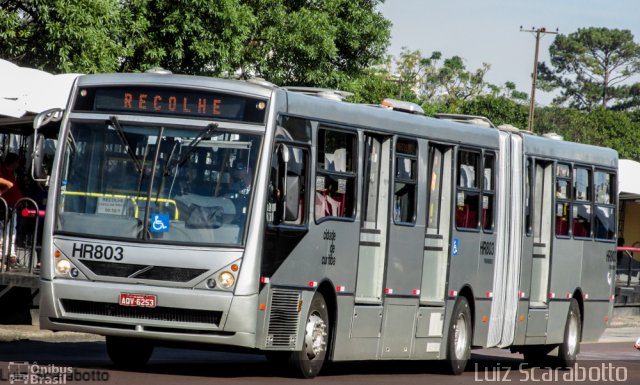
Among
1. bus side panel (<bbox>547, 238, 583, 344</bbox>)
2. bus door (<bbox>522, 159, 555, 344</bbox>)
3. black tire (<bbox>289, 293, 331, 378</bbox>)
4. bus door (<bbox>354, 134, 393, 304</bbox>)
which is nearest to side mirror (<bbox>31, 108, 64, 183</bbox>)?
black tire (<bbox>289, 293, 331, 378</bbox>)

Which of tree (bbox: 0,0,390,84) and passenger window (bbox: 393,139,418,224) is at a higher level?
tree (bbox: 0,0,390,84)

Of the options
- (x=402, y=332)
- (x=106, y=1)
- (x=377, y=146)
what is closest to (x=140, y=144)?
(x=377, y=146)

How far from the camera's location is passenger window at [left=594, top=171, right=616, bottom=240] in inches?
875

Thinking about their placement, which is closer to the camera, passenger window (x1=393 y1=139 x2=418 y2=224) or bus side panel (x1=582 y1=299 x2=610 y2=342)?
passenger window (x1=393 y1=139 x2=418 y2=224)

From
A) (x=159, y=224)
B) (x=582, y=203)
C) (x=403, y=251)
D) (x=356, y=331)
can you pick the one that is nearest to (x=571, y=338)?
(x=582, y=203)

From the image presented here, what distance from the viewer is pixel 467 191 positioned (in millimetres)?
18266

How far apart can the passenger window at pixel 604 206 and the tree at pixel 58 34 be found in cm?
1072

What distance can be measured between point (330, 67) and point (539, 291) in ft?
68.2

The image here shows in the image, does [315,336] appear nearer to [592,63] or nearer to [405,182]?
[405,182]

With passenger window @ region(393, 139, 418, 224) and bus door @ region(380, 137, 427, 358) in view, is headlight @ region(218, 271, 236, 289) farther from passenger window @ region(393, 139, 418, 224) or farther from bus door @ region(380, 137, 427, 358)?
passenger window @ region(393, 139, 418, 224)

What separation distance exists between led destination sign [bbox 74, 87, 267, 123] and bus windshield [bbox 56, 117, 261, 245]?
177 mm

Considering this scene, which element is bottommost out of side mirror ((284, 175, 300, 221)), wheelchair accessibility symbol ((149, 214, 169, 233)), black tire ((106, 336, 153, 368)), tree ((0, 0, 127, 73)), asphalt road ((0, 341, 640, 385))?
asphalt road ((0, 341, 640, 385))

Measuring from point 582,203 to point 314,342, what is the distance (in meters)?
8.34

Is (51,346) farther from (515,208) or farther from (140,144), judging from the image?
(515,208)
